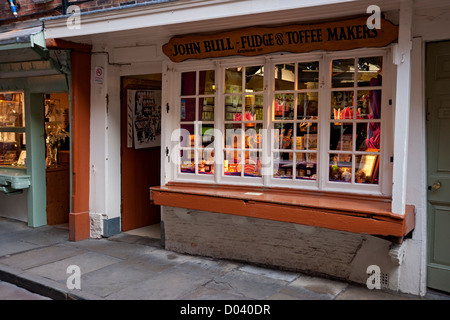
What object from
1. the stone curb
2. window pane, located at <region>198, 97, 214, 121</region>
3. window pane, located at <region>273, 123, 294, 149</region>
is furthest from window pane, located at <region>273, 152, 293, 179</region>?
the stone curb

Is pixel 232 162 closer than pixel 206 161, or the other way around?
pixel 232 162

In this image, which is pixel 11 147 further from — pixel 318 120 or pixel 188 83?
pixel 318 120

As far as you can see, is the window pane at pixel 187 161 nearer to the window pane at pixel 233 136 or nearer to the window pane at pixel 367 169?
the window pane at pixel 233 136

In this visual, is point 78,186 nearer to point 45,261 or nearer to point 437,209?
point 45,261

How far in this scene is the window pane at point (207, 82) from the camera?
6391 mm

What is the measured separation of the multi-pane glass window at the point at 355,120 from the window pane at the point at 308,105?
220 millimetres

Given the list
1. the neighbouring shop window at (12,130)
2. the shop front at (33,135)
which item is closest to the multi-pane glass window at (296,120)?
the shop front at (33,135)

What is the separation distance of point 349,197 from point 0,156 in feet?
22.8

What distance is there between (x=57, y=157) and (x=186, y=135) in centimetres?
339

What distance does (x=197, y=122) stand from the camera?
6.54 meters

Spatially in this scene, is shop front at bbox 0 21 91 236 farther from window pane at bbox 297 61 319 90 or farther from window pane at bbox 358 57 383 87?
window pane at bbox 358 57 383 87

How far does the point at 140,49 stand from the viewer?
6973 millimetres

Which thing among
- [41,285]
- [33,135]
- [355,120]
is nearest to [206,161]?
[355,120]

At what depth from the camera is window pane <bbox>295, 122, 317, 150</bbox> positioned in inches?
221
